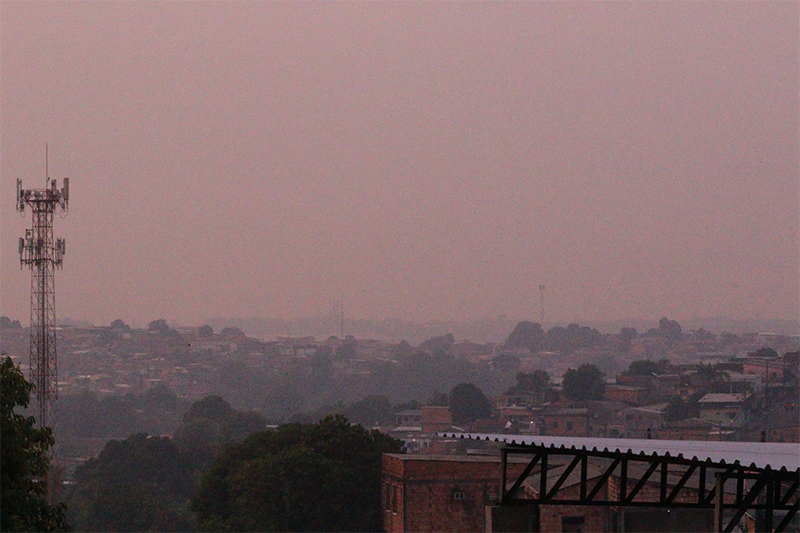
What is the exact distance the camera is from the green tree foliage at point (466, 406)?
436 ft

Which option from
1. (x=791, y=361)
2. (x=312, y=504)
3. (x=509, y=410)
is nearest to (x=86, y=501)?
(x=312, y=504)

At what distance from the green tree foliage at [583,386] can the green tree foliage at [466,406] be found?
8.71 metres

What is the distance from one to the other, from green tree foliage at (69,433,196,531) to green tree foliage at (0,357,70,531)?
5834 cm

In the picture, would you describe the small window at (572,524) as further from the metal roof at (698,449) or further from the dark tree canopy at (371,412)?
the dark tree canopy at (371,412)

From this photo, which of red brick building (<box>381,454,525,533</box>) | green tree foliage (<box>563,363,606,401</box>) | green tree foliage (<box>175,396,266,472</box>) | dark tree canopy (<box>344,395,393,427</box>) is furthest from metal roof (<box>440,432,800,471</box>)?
dark tree canopy (<box>344,395,393,427</box>)

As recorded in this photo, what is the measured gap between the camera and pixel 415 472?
39688 mm

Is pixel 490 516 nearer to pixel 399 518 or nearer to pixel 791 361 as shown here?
pixel 399 518

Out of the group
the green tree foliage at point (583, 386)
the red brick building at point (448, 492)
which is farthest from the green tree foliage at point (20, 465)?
the green tree foliage at point (583, 386)

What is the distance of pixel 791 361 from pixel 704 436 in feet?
109

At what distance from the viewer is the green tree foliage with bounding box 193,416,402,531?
44.8 meters

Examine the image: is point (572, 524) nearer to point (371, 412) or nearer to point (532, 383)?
point (371, 412)

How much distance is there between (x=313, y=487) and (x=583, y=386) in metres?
91.3

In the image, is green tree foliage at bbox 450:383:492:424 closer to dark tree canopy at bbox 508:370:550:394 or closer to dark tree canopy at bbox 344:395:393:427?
dark tree canopy at bbox 344:395:393:427

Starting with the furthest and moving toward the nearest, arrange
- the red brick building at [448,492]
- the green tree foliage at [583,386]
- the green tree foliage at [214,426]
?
the green tree foliage at [583,386]
the green tree foliage at [214,426]
the red brick building at [448,492]
